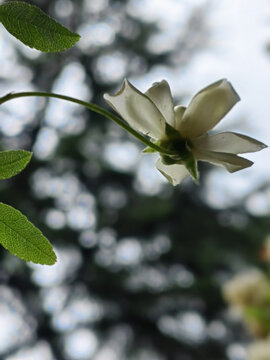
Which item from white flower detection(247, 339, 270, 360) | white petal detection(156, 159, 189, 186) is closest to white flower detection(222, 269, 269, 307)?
white flower detection(247, 339, 270, 360)

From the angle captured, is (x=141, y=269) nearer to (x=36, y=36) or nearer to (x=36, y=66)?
(x=36, y=66)

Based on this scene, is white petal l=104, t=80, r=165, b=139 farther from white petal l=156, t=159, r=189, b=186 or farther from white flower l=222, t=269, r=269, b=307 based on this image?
white flower l=222, t=269, r=269, b=307

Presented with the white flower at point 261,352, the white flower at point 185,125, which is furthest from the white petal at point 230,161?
the white flower at point 261,352

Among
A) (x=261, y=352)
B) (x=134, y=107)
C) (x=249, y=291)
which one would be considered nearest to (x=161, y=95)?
(x=134, y=107)

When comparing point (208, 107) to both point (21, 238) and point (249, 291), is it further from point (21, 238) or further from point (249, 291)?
point (249, 291)

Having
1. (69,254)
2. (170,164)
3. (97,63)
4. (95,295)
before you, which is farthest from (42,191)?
(170,164)

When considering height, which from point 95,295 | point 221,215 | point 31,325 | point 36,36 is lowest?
point 36,36

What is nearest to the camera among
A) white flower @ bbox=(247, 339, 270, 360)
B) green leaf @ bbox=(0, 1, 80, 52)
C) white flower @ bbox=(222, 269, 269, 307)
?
green leaf @ bbox=(0, 1, 80, 52)
